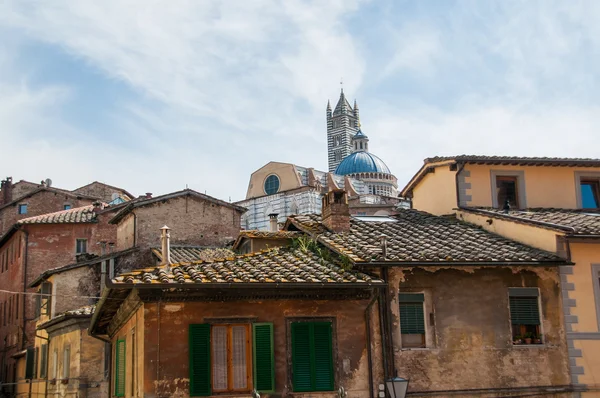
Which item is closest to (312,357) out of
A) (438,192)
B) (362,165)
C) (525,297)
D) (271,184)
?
(525,297)

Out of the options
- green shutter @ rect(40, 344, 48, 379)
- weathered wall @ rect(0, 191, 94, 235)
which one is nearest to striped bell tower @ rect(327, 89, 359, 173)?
weathered wall @ rect(0, 191, 94, 235)

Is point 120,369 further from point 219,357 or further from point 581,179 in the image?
point 581,179

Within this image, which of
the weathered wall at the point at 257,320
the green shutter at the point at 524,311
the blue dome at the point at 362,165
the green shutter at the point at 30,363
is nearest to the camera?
the weathered wall at the point at 257,320

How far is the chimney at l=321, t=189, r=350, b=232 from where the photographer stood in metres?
19.1

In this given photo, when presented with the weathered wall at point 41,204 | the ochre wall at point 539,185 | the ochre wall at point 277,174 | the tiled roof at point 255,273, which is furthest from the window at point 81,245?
the ochre wall at point 277,174

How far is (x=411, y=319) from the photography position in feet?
55.2

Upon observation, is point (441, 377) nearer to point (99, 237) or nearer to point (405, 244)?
point (405, 244)

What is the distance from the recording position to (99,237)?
41.3 meters

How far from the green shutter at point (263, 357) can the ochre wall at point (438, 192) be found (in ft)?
25.9

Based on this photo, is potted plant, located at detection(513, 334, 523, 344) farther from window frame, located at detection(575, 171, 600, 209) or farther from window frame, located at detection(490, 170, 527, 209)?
window frame, located at detection(575, 171, 600, 209)

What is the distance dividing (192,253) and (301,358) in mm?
16232

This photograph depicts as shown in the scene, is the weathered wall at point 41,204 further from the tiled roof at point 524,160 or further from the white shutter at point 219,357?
the white shutter at point 219,357

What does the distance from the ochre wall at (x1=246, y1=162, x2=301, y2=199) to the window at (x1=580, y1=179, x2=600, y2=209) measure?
73287 millimetres

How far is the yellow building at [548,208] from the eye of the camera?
17453mm
